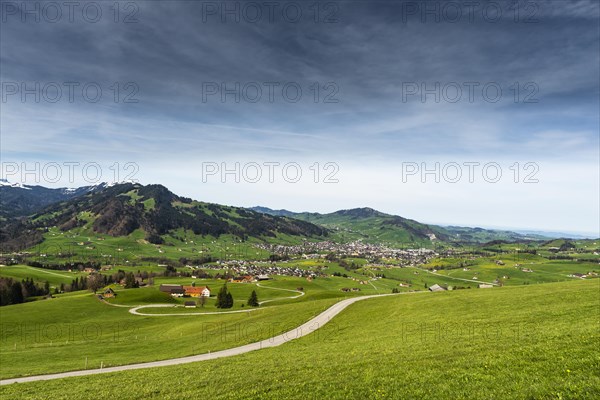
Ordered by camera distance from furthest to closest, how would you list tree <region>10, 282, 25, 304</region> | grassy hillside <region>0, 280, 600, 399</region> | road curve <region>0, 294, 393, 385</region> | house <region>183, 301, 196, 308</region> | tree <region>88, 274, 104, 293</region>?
tree <region>88, 274, 104, 293</region>
tree <region>10, 282, 25, 304</region>
house <region>183, 301, 196, 308</region>
road curve <region>0, 294, 393, 385</region>
grassy hillside <region>0, 280, 600, 399</region>

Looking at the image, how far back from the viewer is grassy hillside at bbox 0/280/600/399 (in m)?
18.3

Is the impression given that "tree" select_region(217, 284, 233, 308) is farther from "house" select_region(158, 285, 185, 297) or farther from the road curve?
the road curve

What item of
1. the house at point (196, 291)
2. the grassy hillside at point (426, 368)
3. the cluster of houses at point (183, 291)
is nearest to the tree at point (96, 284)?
the cluster of houses at point (183, 291)

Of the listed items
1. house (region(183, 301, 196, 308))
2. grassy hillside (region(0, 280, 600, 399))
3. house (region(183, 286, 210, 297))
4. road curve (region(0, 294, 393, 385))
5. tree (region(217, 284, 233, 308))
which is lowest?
house (region(183, 286, 210, 297))

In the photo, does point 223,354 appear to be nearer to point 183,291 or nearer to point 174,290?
point 183,291

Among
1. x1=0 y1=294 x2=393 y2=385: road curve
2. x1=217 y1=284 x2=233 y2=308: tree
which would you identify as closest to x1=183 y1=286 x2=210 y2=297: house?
x1=217 y1=284 x2=233 y2=308: tree

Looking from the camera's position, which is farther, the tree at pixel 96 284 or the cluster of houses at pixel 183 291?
the tree at pixel 96 284

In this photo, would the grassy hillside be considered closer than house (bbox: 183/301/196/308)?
Yes

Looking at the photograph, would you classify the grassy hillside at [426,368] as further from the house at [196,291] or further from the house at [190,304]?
the house at [196,291]

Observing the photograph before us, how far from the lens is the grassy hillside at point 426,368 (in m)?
18.3

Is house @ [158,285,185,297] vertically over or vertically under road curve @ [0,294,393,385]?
under

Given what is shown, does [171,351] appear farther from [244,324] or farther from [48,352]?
[48,352]

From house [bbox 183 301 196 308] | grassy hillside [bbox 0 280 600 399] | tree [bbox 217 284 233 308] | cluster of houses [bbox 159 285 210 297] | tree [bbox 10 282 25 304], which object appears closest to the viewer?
grassy hillside [bbox 0 280 600 399]

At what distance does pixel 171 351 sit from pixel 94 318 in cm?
6723
